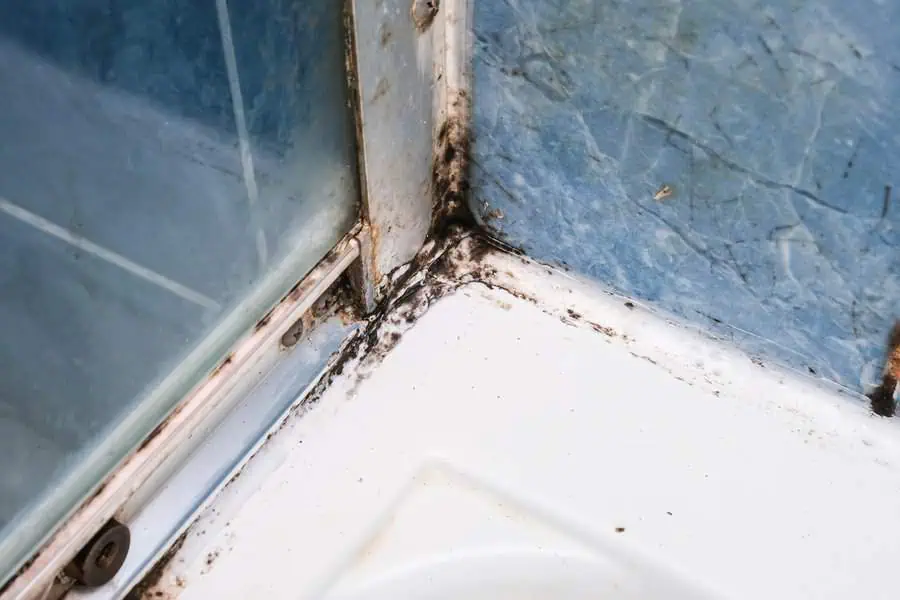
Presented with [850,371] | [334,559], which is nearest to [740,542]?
[850,371]

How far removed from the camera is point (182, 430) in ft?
Answer: 2.34

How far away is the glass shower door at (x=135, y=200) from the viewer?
0.52m

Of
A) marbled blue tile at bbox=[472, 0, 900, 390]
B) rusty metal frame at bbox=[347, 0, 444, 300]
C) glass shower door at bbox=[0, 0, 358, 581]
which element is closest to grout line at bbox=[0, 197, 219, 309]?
glass shower door at bbox=[0, 0, 358, 581]

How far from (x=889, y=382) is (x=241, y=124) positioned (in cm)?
54

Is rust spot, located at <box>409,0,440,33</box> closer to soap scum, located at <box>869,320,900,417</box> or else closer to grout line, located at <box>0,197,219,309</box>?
grout line, located at <box>0,197,219,309</box>

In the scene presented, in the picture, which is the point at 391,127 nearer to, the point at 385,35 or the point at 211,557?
the point at 385,35

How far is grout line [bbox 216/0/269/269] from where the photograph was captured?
61 cm

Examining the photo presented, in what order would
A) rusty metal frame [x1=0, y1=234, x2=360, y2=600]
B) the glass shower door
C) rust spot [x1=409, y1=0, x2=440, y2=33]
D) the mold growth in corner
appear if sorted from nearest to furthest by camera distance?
1. the glass shower door
2. rusty metal frame [x1=0, y1=234, x2=360, y2=600]
3. rust spot [x1=409, y1=0, x2=440, y2=33]
4. the mold growth in corner

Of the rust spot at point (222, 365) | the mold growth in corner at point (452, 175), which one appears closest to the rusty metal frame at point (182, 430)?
the rust spot at point (222, 365)

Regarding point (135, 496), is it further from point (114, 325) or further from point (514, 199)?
point (514, 199)

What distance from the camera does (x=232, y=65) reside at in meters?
0.63

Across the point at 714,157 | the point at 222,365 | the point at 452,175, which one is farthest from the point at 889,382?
the point at 222,365

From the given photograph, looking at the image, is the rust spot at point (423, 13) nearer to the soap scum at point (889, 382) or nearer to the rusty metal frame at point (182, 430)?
the rusty metal frame at point (182, 430)

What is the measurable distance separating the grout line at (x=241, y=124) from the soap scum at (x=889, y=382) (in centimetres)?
48
